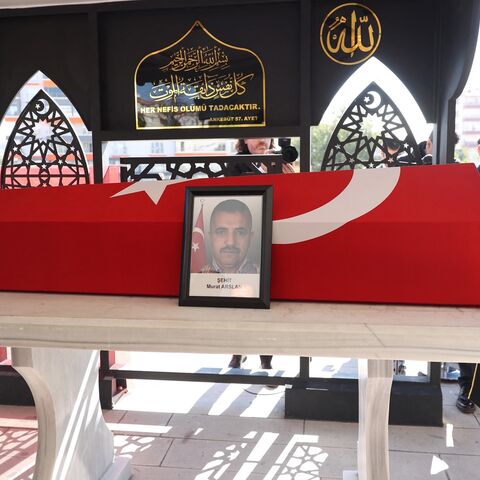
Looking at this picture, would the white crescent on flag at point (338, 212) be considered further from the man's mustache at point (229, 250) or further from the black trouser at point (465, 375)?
the black trouser at point (465, 375)

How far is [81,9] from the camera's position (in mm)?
2748

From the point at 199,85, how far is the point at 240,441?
76.3 inches

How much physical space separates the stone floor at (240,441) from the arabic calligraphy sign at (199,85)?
5.43ft

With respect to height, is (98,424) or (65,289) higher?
(65,289)

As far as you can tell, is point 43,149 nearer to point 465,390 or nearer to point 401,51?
point 401,51

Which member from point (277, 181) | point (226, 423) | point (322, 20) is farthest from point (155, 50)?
point (226, 423)

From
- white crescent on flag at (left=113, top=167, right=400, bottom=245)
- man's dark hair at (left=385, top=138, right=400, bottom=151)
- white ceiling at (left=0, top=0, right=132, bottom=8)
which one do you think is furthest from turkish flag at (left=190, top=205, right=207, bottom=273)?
white ceiling at (left=0, top=0, right=132, bottom=8)

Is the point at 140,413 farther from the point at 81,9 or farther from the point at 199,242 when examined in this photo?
the point at 81,9

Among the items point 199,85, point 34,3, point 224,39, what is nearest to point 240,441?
point 199,85

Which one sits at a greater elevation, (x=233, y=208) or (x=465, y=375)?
(x=233, y=208)

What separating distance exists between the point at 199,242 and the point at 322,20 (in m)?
2.02

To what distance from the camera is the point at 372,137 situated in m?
2.69

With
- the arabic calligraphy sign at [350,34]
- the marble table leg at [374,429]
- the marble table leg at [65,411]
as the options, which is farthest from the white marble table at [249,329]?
the arabic calligraphy sign at [350,34]

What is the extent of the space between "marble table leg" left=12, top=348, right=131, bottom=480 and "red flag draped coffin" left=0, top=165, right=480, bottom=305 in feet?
1.01
